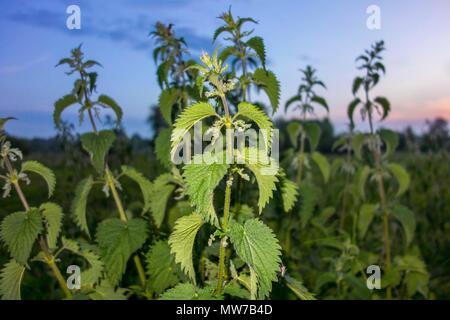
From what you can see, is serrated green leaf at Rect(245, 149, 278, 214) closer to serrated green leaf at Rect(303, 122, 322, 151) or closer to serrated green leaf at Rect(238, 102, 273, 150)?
serrated green leaf at Rect(238, 102, 273, 150)

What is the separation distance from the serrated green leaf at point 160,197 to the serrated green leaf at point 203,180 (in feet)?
3.07

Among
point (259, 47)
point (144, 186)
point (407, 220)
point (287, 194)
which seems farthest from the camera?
point (407, 220)

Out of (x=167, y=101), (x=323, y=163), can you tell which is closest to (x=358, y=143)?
(x=323, y=163)

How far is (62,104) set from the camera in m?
2.65

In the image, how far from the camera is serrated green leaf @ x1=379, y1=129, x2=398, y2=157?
348 centimetres

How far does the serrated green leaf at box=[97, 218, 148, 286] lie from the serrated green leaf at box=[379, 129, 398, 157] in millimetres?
2088

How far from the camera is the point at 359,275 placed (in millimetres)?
3861

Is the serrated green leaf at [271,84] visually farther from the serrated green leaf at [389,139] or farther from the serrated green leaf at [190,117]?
the serrated green leaf at [389,139]

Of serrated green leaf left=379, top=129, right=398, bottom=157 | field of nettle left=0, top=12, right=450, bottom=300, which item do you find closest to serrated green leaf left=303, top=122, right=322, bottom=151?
field of nettle left=0, top=12, right=450, bottom=300

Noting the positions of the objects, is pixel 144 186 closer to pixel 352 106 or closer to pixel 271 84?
pixel 271 84

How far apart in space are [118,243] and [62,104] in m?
0.93

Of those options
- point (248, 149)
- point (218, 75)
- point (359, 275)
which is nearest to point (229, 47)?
point (218, 75)

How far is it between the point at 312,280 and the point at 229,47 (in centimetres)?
272

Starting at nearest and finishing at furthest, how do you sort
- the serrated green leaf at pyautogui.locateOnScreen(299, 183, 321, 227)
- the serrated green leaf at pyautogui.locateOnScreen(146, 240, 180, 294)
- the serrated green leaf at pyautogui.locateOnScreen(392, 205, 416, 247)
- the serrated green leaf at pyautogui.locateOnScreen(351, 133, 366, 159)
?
the serrated green leaf at pyautogui.locateOnScreen(146, 240, 180, 294)
the serrated green leaf at pyautogui.locateOnScreen(299, 183, 321, 227)
the serrated green leaf at pyautogui.locateOnScreen(392, 205, 416, 247)
the serrated green leaf at pyautogui.locateOnScreen(351, 133, 366, 159)
